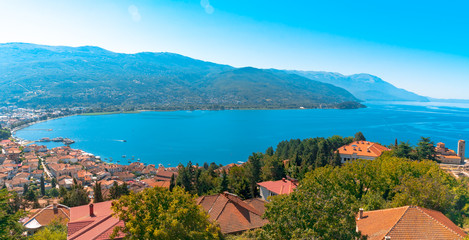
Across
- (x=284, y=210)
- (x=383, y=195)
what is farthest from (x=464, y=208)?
(x=284, y=210)

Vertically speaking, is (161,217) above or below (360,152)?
above

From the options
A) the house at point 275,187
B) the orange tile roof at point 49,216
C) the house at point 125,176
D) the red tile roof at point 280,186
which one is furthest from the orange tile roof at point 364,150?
the house at point 125,176

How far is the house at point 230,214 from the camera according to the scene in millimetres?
15609

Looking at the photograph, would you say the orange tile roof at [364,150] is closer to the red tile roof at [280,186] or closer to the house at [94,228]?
the red tile roof at [280,186]

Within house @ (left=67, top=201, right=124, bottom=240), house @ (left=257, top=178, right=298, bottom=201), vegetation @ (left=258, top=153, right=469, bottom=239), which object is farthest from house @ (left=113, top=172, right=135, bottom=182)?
vegetation @ (left=258, top=153, right=469, bottom=239)

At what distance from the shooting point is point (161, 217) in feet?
29.2

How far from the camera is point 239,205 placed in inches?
685

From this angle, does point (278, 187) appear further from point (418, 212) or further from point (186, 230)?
point (186, 230)

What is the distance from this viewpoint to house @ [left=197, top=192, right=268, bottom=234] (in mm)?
15609

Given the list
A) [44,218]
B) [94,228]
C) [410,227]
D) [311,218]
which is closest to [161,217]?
[311,218]

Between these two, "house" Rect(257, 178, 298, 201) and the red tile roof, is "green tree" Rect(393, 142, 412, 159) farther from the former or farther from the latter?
the red tile roof

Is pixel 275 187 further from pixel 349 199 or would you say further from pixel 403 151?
pixel 403 151

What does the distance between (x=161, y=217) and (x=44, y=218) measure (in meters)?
16.3

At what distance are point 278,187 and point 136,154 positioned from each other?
69.9m
